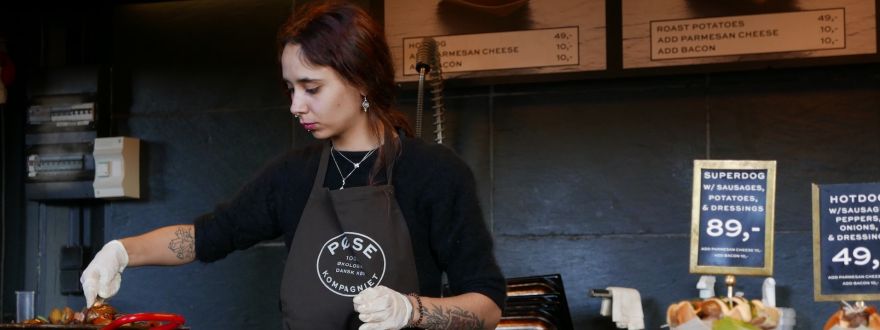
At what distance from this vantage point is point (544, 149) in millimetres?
4344

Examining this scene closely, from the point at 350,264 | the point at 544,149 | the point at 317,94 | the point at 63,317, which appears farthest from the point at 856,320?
the point at 63,317

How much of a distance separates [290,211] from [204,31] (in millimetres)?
2777

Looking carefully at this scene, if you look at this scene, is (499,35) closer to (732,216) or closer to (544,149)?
(544,149)

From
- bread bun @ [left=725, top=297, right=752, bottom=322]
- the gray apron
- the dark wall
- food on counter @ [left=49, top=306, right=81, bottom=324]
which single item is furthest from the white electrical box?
the gray apron

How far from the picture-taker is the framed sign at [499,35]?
13.6 ft

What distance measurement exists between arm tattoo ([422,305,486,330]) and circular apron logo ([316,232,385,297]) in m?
0.15

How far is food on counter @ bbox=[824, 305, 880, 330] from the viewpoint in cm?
327

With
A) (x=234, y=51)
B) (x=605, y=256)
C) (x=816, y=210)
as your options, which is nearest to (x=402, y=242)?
(x=816, y=210)

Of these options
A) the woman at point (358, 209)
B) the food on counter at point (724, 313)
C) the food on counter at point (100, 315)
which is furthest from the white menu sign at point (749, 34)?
the woman at point (358, 209)

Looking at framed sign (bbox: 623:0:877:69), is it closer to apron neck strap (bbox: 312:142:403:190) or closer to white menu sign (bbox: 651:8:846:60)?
white menu sign (bbox: 651:8:846:60)

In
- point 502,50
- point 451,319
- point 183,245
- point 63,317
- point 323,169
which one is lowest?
point 63,317

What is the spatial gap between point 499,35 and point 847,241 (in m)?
A: 1.43

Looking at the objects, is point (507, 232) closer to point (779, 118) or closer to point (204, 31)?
point (779, 118)

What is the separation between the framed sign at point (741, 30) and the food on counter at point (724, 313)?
99 centimetres
